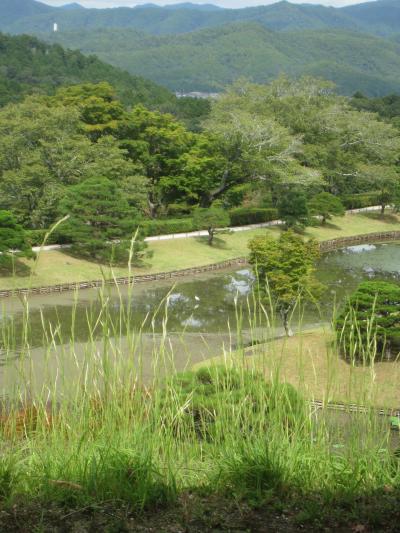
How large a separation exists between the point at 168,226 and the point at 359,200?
11.6m

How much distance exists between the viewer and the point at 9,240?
17.4 m

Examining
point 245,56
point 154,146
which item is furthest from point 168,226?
point 245,56

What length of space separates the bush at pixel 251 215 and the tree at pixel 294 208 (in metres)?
1.96

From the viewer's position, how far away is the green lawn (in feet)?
61.7

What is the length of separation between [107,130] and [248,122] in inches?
208

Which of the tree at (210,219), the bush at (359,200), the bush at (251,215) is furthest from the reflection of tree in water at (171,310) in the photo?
the bush at (359,200)

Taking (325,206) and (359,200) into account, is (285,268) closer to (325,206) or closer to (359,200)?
(325,206)

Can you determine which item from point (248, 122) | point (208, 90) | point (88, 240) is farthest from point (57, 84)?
point (208, 90)

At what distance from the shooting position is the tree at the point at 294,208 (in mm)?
25969

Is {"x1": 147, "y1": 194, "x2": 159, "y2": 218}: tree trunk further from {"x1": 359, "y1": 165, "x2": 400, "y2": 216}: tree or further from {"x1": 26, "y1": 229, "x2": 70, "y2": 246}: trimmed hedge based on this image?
{"x1": 359, "y1": 165, "x2": 400, "y2": 216}: tree

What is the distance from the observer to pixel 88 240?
19.9 m

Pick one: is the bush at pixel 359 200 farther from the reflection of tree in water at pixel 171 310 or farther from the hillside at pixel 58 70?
the hillside at pixel 58 70

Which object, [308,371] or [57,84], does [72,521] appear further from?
[57,84]

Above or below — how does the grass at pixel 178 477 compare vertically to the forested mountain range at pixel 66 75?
below
